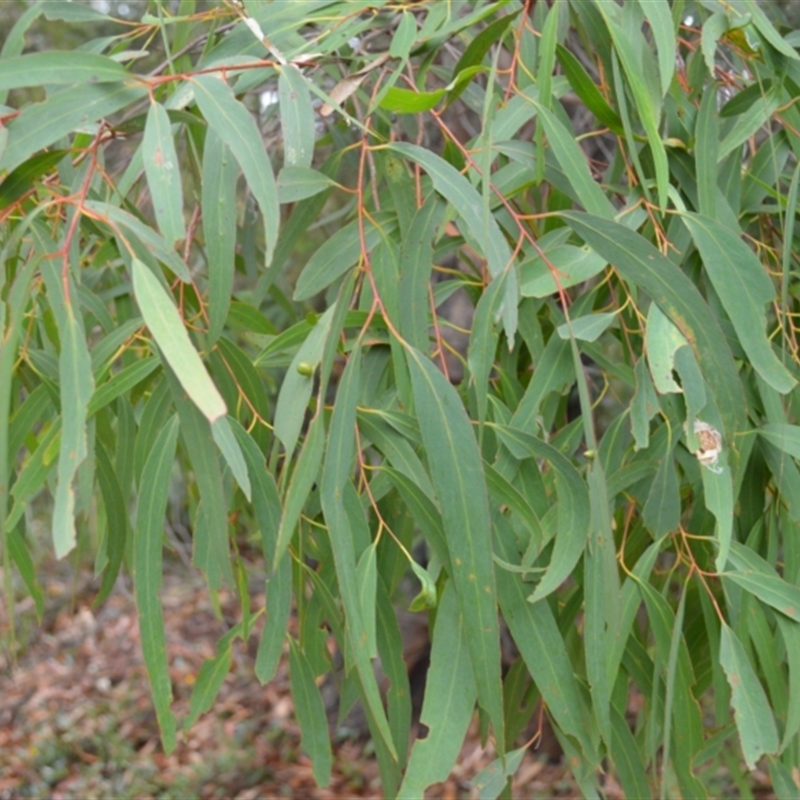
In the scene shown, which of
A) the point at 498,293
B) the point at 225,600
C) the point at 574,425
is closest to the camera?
the point at 498,293

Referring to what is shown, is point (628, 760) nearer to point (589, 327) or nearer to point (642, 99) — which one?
point (589, 327)

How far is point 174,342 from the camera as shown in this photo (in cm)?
51

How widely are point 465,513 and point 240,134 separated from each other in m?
0.29

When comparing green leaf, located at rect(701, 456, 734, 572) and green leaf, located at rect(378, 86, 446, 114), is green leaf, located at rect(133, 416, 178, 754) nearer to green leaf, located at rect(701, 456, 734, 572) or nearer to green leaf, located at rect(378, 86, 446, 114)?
green leaf, located at rect(378, 86, 446, 114)

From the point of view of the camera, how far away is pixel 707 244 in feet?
2.57

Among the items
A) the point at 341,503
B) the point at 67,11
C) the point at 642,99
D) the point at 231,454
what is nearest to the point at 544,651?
the point at 341,503

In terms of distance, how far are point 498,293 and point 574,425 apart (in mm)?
252

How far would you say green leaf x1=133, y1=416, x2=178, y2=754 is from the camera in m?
0.76

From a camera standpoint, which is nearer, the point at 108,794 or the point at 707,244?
the point at 707,244

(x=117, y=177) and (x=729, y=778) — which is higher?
(x=117, y=177)

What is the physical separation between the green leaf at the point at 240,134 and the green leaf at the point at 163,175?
0.03 m

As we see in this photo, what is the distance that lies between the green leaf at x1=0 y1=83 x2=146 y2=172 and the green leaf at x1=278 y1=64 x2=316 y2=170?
10 centimetres

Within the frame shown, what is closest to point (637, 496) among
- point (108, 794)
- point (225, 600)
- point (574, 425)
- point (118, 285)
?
point (574, 425)

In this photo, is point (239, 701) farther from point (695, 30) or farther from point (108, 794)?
point (695, 30)
